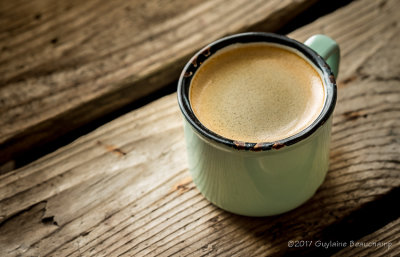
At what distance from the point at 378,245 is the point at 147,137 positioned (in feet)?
1.28

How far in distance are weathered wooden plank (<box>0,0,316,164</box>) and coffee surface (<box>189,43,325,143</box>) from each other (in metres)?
0.17

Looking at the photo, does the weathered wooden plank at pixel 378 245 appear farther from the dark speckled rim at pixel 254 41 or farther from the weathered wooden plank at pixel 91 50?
the weathered wooden plank at pixel 91 50

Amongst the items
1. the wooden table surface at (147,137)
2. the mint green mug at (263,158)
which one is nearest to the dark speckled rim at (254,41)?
the mint green mug at (263,158)

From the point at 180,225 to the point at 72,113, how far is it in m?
0.28

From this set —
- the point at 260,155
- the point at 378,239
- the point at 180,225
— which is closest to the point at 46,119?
the point at 180,225

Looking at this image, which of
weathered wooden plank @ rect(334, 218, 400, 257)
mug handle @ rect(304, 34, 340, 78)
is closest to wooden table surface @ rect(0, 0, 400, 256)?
weathered wooden plank @ rect(334, 218, 400, 257)

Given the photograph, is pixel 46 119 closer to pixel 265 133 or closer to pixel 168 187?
pixel 168 187

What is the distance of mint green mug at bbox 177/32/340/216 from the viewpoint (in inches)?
22.0

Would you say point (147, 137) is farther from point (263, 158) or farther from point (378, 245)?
point (378, 245)

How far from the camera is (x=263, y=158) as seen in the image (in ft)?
1.84

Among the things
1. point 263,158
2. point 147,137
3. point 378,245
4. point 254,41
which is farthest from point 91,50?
point 378,245

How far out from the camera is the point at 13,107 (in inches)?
31.8

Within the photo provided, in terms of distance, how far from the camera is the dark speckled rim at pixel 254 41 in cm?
55

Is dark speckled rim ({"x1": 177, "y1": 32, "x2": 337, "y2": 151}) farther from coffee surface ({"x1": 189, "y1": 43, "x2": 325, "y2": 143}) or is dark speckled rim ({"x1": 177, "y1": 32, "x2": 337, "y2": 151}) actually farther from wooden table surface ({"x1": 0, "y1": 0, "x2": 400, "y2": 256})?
wooden table surface ({"x1": 0, "y1": 0, "x2": 400, "y2": 256})
